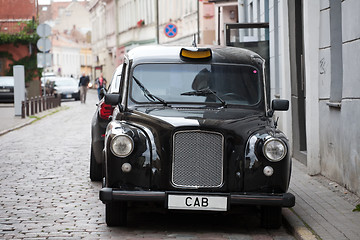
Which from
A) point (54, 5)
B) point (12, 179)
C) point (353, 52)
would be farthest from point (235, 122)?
point (54, 5)

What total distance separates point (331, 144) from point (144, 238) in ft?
16.0

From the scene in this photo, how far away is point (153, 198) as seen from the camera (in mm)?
8523

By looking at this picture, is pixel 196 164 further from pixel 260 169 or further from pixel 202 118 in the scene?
pixel 260 169

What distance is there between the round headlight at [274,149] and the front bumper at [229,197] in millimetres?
371

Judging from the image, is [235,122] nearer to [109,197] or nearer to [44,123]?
[109,197]

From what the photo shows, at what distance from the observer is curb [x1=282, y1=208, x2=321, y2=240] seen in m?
8.27

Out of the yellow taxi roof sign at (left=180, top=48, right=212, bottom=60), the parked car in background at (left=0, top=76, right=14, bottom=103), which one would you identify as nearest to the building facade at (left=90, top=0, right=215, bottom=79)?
the parked car in background at (left=0, top=76, right=14, bottom=103)

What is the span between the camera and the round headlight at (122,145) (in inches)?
339

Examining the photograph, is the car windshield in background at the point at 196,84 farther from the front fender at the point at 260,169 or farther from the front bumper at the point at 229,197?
the front bumper at the point at 229,197

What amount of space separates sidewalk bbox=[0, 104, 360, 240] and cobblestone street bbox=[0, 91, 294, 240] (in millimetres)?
267

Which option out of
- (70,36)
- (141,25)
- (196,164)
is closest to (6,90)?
(141,25)

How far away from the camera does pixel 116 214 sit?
8.98 m

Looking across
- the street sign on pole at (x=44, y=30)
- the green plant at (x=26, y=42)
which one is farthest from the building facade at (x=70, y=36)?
the street sign on pole at (x=44, y=30)

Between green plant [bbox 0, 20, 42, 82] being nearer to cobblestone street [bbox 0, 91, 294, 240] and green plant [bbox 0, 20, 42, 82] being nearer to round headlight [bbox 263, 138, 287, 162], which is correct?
cobblestone street [bbox 0, 91, 294, 240]
